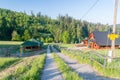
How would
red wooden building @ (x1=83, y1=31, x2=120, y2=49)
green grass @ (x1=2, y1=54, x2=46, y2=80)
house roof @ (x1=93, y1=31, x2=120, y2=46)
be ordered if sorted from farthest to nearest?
house roof @ (x1=93, y1=31, x2=120, y2=46) < red wooden building @ (x1=83, y1=31, x2=120, y2=49) < green grass @ (x1=2, y1=54, x2=46, y2=80)

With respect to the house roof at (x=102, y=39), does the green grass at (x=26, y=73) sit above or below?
below

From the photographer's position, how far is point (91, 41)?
222 ft

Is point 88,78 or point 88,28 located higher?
point 88,28

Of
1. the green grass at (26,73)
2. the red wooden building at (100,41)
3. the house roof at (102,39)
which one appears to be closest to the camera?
the green grass at (26,73)

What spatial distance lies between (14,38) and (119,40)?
66.3 meters

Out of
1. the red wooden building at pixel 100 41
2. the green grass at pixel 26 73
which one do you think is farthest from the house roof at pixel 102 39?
the green grass at pixel 26 73

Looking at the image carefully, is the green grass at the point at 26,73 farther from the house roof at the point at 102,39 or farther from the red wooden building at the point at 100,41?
the house roof at the point at 102,39

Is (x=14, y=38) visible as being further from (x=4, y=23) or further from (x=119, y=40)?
(x=119, y=40)

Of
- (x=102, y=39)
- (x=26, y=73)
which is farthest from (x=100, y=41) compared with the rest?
(x=26, y=73)

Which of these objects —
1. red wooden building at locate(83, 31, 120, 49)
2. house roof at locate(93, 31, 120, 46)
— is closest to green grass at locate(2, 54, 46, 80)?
red wooden building at locate(83, 31, 120, 49)

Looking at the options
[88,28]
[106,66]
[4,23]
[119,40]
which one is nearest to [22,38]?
[4,23]

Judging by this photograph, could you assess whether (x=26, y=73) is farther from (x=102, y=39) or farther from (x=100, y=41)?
(x=102, y=39)

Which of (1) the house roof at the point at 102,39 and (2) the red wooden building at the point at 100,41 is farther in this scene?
(1) the house roof at the point at 102,39

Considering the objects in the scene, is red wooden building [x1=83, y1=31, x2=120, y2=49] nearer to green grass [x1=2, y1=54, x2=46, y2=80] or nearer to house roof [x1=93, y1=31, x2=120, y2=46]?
house roof [x1=93, y1=31, x2=120, y2=46]
